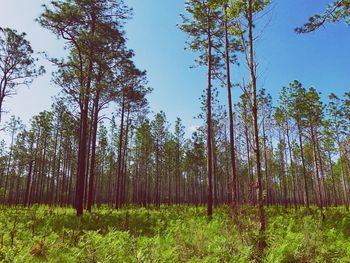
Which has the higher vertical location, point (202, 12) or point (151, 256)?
point (202, 12)

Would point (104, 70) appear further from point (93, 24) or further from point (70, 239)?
point (70, 239)

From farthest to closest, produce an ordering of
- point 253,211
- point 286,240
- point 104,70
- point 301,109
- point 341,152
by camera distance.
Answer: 1. point 341,152
2. point 301,109
3. point 104,70
4. point 286,240
5. point 253,211

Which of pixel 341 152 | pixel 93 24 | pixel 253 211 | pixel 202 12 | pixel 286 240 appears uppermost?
pixel 202 12

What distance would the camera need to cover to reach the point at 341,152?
107 feet

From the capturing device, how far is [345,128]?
86.9 ft

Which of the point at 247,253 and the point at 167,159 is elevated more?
the point at 167,159

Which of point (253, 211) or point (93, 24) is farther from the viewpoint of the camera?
point (93, 24)

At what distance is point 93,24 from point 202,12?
6.29 m

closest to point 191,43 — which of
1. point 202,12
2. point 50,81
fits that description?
point 202,12

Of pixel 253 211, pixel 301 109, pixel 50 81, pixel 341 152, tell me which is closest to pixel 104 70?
pixel 50 81

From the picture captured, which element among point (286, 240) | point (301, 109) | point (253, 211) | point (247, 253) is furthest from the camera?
point (301, 109)

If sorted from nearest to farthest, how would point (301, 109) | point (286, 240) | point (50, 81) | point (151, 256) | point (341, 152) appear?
point (151, 256)
point (286, 240)
point (50, 81)
point (301, 109)
point (341, 152)

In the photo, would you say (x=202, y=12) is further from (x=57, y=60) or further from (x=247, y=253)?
(x=247, y=253)

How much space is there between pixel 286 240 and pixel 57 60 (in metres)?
14.6
